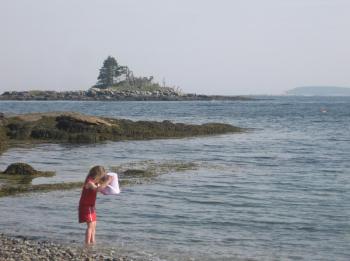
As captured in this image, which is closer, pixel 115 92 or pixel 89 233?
pixel 89 233

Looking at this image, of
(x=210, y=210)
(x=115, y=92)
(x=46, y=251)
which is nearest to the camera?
(x=46, y=251)

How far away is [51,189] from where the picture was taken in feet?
67.7

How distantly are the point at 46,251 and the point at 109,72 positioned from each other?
163 meters

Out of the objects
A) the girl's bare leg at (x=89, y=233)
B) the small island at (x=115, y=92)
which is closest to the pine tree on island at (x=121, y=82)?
the small island at (x=115, y=92)

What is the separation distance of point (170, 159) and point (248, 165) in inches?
159

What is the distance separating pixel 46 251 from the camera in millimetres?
12625

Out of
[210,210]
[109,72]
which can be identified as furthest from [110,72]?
[210,210]

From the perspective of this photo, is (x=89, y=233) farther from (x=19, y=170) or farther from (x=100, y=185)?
(x=19, y=170)

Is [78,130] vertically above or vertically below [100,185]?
below

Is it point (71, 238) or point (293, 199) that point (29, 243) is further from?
point (293, 199)

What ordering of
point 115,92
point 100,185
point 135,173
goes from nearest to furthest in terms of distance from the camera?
point 100,185 < point 135,173 < point 115,92

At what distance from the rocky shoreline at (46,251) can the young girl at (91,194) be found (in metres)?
0.42

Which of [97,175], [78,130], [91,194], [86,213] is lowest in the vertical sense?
[78,130]

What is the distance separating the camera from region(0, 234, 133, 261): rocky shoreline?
12.1 m
